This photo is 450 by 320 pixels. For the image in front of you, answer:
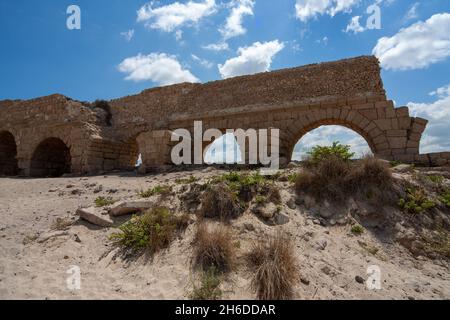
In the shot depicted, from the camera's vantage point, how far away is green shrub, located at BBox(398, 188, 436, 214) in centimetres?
477

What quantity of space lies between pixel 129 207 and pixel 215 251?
218 centimetres

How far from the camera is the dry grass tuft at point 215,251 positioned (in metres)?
3.58

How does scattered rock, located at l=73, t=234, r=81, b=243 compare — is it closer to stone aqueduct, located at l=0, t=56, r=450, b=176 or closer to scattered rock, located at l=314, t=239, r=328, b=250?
scattered rock, located at l=314, t=239, r=328, b=250

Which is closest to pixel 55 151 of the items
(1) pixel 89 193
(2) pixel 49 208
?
(1) pixel 89 193

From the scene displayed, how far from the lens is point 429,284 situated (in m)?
3.51

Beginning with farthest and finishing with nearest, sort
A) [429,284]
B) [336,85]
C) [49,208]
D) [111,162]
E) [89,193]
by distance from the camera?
[111,162] → [336,85] → [89,193] → [49,208] → [429,284]

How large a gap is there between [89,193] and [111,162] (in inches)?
223

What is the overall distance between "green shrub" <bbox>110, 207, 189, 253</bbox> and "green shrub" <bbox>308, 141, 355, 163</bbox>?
2944 mm

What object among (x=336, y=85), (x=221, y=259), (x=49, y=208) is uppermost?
(x=336, y=85)

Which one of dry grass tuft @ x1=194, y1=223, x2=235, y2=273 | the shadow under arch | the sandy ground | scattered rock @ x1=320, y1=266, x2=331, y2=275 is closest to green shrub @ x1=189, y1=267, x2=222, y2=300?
the sandy ground

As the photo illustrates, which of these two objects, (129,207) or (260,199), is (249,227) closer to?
(260,199)

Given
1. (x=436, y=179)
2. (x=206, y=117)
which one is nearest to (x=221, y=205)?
(x=436, y=179)
